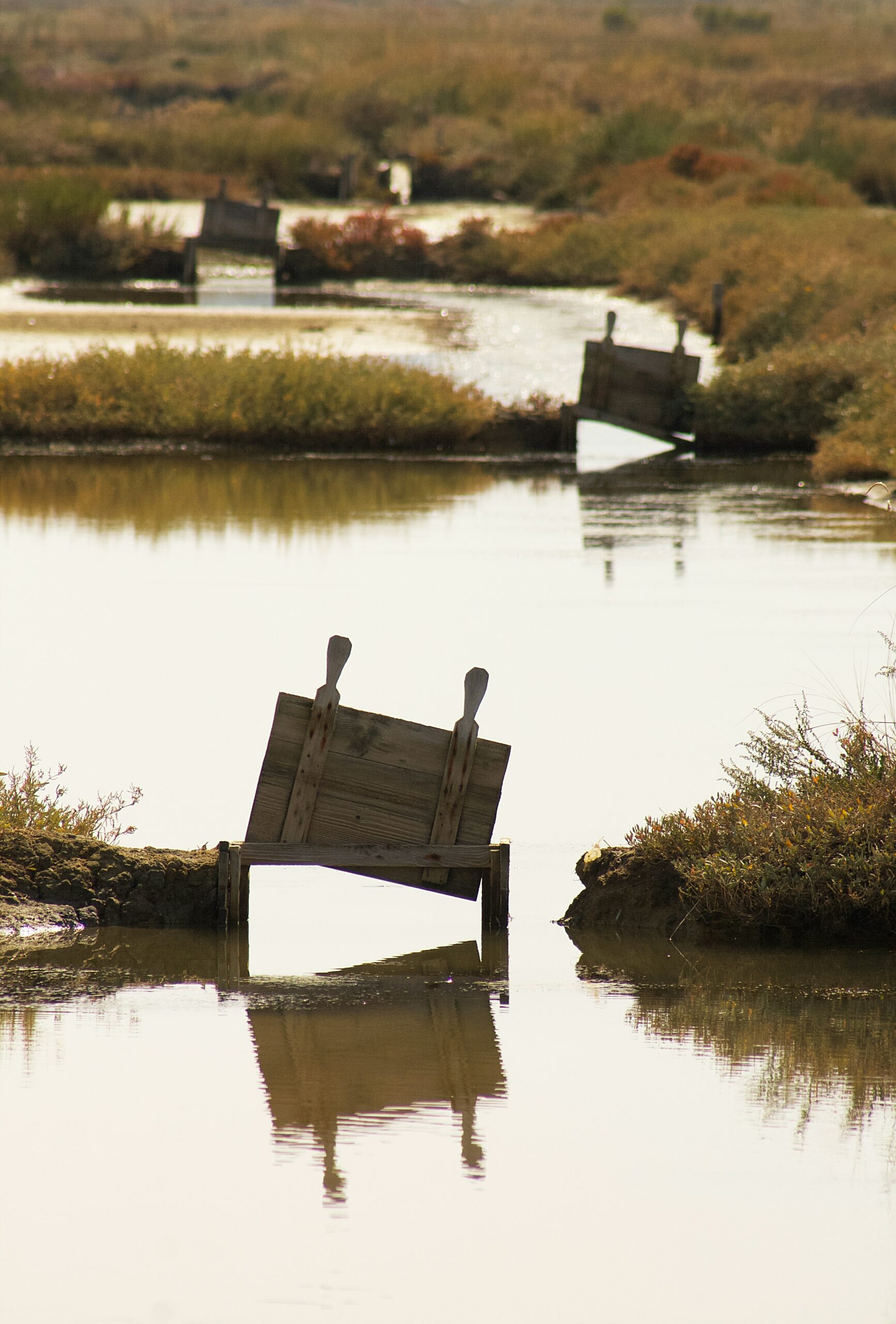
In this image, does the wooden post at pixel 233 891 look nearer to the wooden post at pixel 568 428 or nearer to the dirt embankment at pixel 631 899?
the dirt embankment at pixel 631 899

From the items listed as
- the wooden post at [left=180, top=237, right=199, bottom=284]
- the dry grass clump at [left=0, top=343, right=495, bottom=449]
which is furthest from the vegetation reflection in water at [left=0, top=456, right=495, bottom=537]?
the wooden post at [left=180, top=237, right=199, bottom=284]

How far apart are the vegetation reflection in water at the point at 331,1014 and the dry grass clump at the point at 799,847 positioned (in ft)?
3.24

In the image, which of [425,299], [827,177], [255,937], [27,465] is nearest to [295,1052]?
[255,937]

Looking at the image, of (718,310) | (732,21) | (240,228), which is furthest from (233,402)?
(732,21)

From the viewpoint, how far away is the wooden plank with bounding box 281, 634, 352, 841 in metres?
8.72

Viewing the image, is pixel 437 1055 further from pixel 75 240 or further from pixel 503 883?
pixel 75 240

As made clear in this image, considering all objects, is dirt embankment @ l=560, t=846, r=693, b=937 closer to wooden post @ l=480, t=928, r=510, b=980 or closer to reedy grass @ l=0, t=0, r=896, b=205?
wooden post @ l=480, t=928, r=510, b=980

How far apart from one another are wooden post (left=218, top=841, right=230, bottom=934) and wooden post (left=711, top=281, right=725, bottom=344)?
26.5m

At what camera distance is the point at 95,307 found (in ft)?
129

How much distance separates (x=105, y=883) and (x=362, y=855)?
126cm

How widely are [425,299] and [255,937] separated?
35524mm

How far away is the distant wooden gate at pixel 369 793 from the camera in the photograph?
8.77m

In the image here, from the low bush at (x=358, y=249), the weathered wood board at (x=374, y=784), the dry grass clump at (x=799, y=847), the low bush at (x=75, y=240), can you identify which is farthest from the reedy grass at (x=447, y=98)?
the weathered wood board at (x=374, y=784)

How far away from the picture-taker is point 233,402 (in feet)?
88.1
